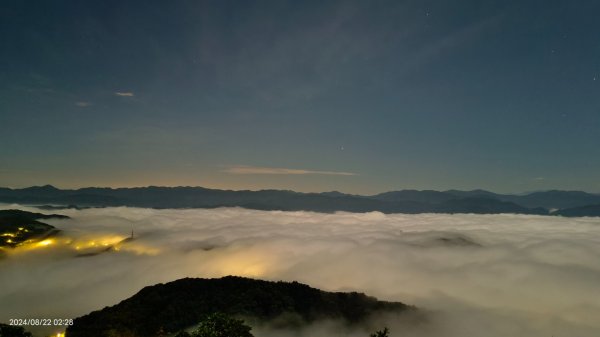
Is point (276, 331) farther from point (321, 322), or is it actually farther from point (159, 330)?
point (159, 330)

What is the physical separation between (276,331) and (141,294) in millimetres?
80597

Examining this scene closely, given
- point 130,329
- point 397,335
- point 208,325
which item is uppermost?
point 208,325

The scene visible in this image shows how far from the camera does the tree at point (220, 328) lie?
56.4 m

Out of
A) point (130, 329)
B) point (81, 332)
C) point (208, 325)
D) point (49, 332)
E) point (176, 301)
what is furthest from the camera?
point (176, 301)

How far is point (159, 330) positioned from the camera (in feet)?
542

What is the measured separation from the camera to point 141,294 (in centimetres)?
19750

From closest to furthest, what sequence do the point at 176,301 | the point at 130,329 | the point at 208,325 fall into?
1. the point at 208,325
2. the point at 130,329
3. the point at 176,301

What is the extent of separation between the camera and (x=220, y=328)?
58969 millimetres

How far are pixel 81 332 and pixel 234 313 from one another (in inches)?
2969

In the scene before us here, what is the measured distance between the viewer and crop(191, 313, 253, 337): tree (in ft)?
185

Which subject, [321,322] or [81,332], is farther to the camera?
[321,322]

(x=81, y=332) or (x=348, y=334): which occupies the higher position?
(x=81, y=332)

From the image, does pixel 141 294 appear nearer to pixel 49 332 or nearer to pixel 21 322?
pixel 49 332

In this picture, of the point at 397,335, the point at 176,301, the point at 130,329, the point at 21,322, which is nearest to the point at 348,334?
the point at 397,335
